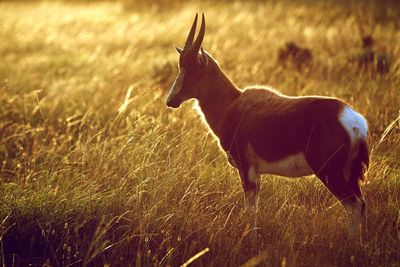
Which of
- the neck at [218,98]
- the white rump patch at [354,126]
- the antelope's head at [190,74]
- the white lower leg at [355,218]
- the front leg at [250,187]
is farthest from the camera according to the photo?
the neck at [218,98]

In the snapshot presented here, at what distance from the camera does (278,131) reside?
4.57 meters

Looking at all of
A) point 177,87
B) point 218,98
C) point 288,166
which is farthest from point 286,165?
point 177,87

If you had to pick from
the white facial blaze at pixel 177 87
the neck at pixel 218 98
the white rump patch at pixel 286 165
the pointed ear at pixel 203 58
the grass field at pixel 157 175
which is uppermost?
the pointed ear at pixel 203 58

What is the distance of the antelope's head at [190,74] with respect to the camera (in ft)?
17.3

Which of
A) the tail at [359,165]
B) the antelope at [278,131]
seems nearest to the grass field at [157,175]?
the antelope at [278,131]

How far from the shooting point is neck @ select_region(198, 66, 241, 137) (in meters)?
5.41

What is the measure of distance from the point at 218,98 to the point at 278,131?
3.28 ft

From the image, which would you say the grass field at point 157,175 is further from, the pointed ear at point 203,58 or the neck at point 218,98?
the pointed ear at point 203,58

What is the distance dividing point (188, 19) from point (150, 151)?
10289 millimetres

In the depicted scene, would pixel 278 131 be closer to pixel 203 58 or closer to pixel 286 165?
pixel 286 165

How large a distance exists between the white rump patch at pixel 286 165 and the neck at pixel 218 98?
68cm

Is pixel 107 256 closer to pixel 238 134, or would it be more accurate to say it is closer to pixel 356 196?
pixel 238 134

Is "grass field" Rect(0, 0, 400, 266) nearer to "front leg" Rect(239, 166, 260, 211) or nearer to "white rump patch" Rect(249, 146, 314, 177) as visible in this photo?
"front leg" Rect(239, 166, 260, 211)

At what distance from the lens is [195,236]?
4.66 m
